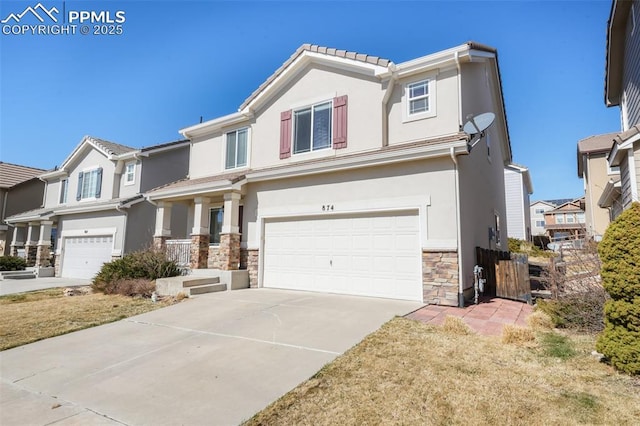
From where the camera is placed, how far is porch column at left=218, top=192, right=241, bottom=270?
40.1ft

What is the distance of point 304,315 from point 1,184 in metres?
29.9

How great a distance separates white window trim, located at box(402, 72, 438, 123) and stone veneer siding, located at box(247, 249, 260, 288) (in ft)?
23.1

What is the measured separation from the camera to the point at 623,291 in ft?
15.0

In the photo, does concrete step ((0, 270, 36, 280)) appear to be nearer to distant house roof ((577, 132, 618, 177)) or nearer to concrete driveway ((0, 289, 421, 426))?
concrete driveway ((0, 289, 421, 426))

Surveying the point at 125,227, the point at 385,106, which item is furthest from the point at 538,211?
the point at 125,227

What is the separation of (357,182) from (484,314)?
5008 mm

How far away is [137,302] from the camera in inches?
396

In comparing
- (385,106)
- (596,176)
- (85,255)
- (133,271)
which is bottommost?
(133,271)

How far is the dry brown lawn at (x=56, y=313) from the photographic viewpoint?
23.3ft

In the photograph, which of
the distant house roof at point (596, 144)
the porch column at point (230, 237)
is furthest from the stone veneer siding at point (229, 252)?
the distant house roof at point (596, 144)

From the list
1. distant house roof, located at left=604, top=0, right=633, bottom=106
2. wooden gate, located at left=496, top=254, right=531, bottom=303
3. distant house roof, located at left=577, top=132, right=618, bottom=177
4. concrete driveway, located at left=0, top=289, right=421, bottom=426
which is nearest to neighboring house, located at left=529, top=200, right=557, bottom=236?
distant house roof, located at left=577, top=132, right=618, bottom=177

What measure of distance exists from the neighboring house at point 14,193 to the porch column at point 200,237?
867 inches

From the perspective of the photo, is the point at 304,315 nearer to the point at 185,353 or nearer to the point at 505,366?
the point at 185,353

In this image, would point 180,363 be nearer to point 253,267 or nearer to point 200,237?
point 253,267
